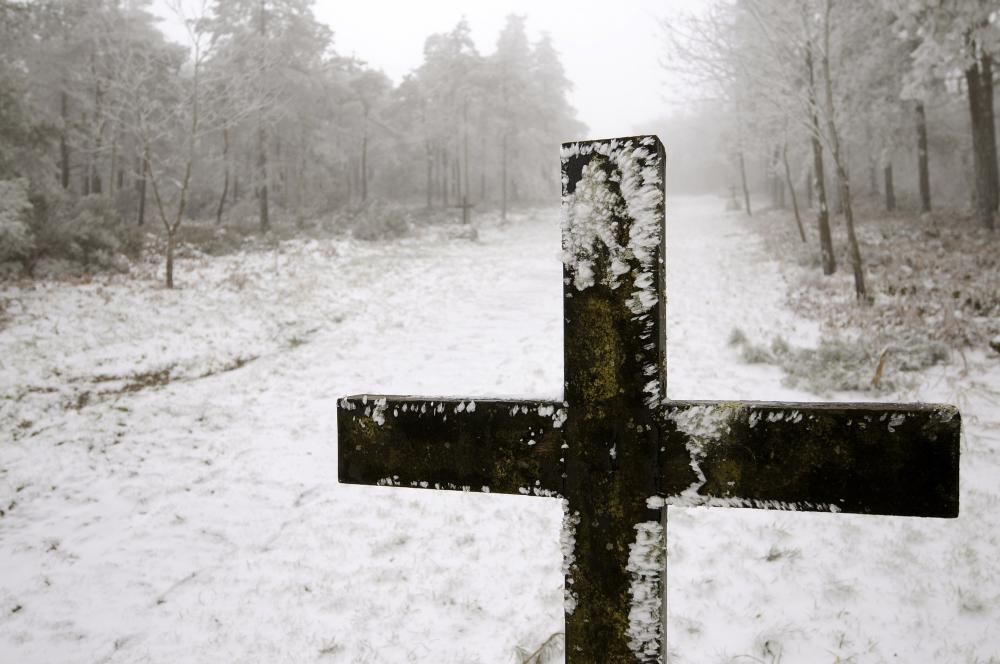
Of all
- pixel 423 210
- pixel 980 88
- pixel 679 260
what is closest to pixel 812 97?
pixel 679 260

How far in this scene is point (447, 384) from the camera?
21.0 feet

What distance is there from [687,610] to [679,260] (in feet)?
44.7

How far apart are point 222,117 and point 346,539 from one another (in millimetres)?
13890

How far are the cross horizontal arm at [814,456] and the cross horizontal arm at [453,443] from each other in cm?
28

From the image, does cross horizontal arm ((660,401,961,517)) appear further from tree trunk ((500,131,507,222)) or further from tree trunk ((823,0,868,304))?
tree trunk ((500,131,507,222))

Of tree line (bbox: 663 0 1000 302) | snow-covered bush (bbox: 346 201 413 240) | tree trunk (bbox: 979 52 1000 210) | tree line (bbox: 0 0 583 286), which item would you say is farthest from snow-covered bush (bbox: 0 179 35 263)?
tree trunk (bbox: 979 52 1000 210)

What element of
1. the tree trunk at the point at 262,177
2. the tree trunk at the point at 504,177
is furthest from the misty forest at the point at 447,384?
the tree trunk at the point at 504,177

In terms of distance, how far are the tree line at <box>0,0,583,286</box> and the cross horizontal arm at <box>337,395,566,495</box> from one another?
11738 millimetres

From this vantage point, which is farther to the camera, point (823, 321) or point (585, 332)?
point (823, 321)

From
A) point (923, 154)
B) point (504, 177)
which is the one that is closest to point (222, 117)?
point (504, 177)

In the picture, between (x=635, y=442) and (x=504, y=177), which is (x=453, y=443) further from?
(x=504, y=177)

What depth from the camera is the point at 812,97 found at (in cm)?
894

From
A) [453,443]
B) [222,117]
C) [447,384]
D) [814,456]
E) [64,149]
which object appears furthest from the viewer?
[64,149]

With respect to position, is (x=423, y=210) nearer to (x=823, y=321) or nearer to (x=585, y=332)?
(x=823, y=321)
